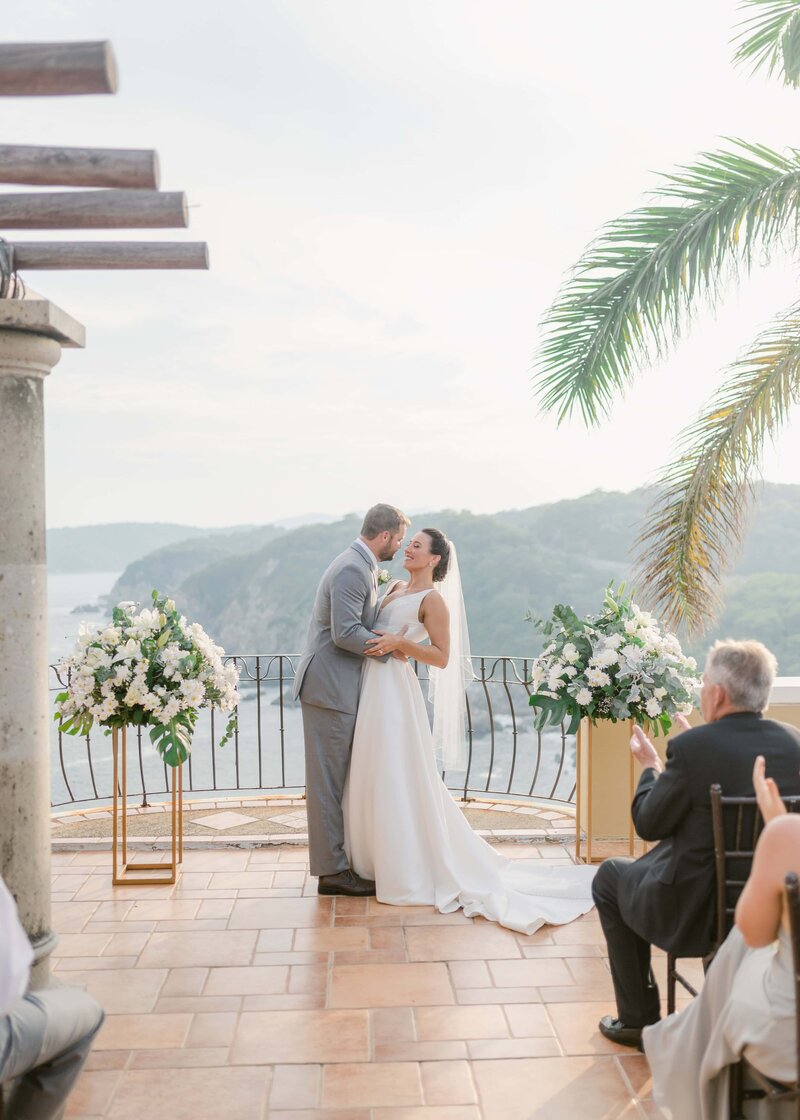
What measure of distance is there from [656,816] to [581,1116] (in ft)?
3.19

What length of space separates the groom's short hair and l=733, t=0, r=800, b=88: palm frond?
3906 mm

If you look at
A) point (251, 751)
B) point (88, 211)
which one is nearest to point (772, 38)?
point (88, 211)


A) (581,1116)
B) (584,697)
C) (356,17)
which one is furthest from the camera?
(356,17)

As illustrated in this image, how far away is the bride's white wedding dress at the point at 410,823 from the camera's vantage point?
17.7 feet

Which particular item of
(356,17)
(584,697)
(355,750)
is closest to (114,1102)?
(355,750)

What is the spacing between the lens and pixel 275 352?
36.0 meters

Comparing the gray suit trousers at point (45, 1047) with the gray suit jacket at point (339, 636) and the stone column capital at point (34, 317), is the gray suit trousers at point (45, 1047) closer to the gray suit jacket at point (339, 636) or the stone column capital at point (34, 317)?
the stone column capital at point (34, 317)

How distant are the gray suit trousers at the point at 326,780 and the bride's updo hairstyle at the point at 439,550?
90 cm

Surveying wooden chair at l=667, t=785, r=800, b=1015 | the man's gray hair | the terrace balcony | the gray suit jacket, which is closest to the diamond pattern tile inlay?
the terrace balcony

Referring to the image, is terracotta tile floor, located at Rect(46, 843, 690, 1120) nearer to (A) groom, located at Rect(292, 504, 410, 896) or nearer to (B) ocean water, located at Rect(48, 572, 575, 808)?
(A) groom, located at Rect(292, 504, 410, 896)

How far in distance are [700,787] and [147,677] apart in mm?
3240

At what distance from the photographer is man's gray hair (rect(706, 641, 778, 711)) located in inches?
130

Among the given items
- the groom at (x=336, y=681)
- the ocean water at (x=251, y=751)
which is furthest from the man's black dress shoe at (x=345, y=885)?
the ocean water at (x=251, y=751)

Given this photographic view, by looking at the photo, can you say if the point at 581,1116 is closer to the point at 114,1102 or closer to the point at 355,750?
the point at 114,1102
